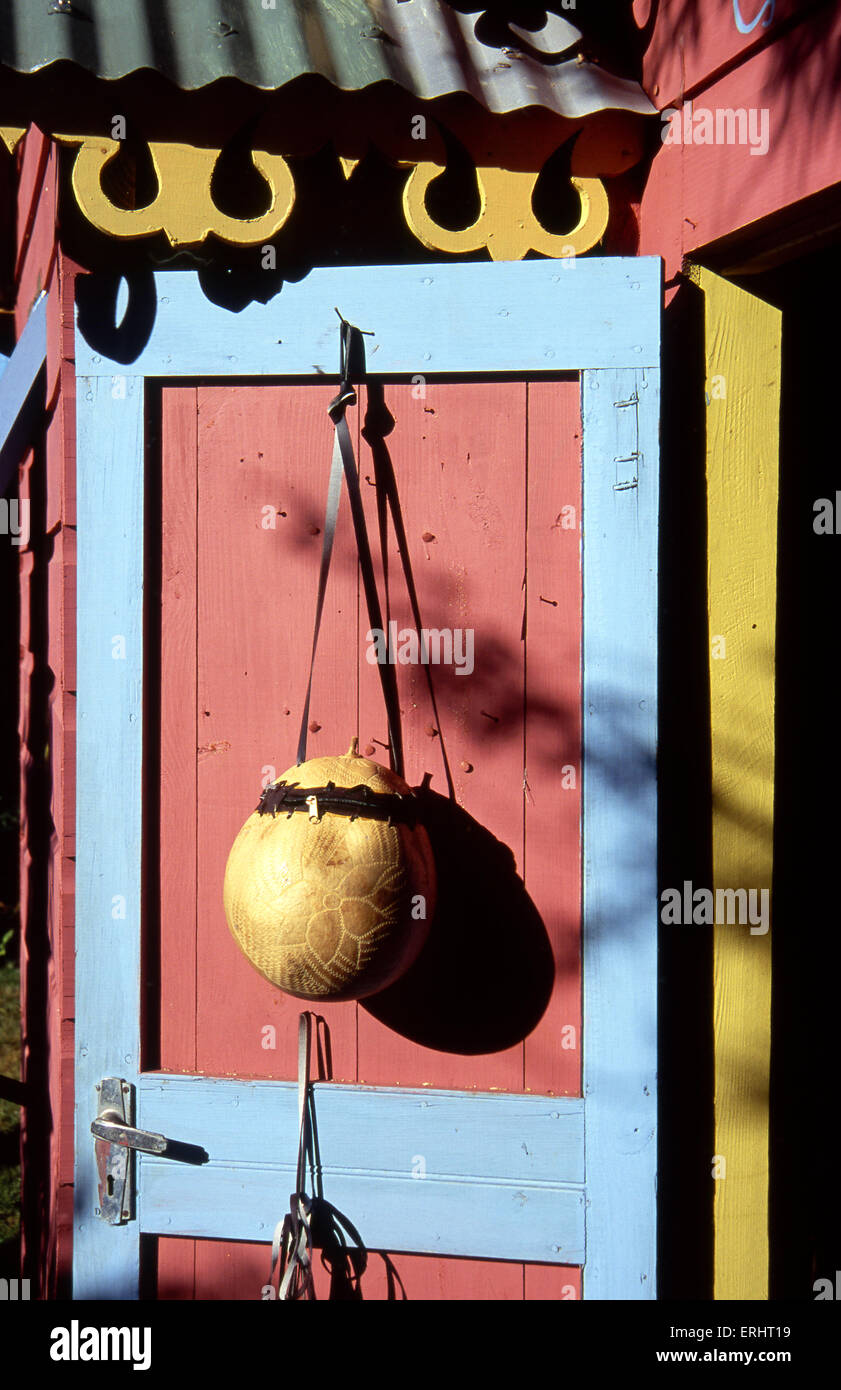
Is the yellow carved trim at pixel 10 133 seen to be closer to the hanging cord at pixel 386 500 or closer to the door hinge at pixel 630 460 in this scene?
the hanging cord at pixel 386 500

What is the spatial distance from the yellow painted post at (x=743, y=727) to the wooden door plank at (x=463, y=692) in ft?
1.29

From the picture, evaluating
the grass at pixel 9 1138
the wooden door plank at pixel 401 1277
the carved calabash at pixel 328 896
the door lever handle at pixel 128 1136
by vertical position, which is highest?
the carved calabash at pixel 328 896

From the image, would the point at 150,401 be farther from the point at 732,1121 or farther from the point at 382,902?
the point at 732,1121

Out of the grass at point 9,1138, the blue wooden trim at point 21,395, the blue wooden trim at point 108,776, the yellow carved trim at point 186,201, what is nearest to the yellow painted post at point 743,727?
the yellow carved trim at point 186,201

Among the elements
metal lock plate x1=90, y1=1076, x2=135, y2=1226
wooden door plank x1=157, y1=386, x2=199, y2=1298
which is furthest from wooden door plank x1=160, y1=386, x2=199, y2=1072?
metal lock plate x1=90, y1=1076, x2=135, y2=1226

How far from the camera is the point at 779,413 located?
2029 mm

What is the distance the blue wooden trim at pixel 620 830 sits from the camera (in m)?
1.92

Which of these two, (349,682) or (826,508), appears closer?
(349,682)

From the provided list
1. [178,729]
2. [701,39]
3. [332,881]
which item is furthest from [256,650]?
[701,39]

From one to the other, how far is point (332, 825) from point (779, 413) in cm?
117

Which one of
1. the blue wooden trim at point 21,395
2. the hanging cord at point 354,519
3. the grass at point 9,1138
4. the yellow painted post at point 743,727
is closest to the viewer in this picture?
the hanging cord at point 354,519

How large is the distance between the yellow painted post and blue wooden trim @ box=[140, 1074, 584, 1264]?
0.34 m

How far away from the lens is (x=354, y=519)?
2053mm
